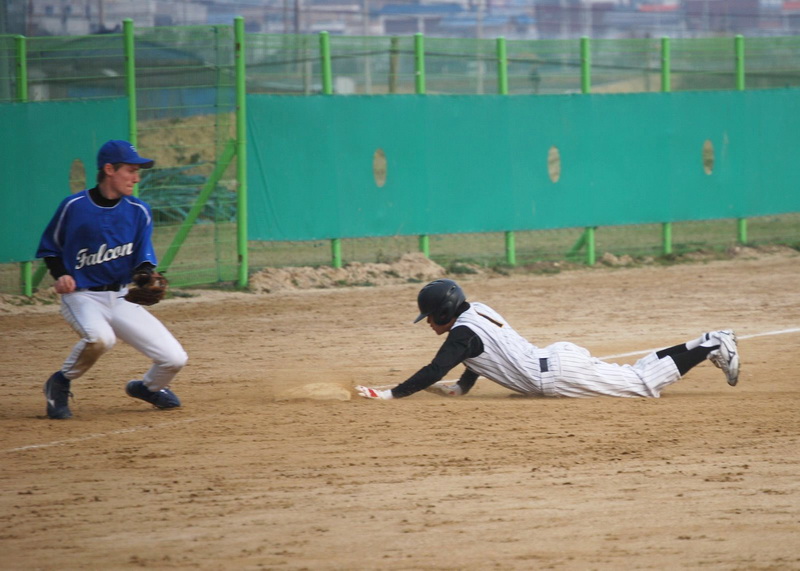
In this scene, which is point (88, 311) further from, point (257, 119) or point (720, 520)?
point (257, 119)

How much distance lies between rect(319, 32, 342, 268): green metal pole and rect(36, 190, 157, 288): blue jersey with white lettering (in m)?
6.78

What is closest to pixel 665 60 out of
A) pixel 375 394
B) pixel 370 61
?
pixel 370 61

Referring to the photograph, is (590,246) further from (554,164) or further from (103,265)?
(103,265)

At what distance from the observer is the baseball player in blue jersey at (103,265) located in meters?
6.89

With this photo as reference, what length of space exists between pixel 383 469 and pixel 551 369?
1.99 m

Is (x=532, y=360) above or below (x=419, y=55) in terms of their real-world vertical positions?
below

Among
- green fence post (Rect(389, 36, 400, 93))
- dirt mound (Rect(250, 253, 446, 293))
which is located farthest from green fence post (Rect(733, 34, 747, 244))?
green fence post (Rect(389, 36, 400, 93))

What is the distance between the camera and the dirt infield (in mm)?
4555

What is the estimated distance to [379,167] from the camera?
14.1m

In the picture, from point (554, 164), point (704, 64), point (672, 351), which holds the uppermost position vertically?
point (704, 64)

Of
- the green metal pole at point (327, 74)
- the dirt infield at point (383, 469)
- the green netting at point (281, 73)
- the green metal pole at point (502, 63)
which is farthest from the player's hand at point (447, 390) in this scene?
the green netting at point (281, 73)

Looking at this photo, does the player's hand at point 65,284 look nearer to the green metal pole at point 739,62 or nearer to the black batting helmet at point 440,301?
the black batting helmet at point 440,301

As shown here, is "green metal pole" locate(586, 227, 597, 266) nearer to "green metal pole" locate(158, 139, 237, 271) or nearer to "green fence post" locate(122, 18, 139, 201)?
"green metal pole" locate(158, 139, 237, 271)

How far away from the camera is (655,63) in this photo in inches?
1378
